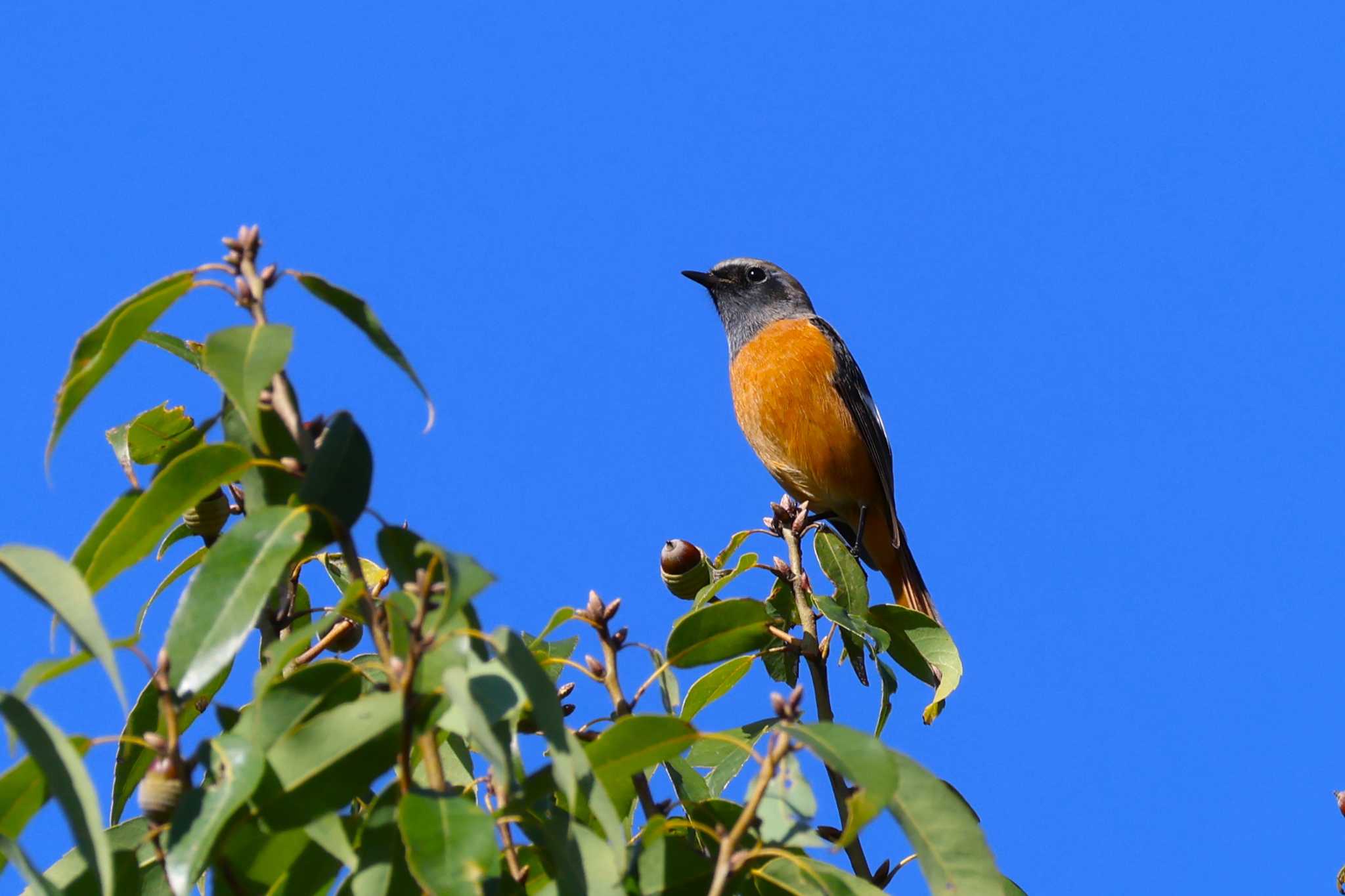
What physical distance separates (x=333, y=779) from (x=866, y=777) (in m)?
0.71

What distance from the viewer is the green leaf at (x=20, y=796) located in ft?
6.64

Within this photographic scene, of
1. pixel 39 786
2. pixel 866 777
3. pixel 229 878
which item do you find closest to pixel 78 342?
pixel 39 786

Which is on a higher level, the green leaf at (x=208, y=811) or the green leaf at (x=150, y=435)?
the green leaf at (x=150, y=435)

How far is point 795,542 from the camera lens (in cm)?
410

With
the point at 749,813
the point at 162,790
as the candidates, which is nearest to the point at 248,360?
the point at 162,790

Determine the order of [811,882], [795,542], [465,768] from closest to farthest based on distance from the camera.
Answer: [811,882], [465,768], [795,542]

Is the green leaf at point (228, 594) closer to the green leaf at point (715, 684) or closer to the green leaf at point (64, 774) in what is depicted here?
the green leaf at point (64, 774)

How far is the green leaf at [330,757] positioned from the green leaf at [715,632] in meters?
0.96

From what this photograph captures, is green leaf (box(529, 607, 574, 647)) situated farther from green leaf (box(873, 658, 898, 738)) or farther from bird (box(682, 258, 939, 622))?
bird (box(682, 258, 939, 622))

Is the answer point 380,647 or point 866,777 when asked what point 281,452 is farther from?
point 866,777

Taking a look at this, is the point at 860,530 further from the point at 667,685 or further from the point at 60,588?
the point at 60,588

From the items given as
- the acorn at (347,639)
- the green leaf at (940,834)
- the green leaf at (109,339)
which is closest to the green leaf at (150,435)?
the acorn at (347,639)

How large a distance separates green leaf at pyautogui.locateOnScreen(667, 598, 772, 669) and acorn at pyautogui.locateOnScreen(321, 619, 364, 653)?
2.33ft

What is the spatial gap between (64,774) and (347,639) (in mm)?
1280
